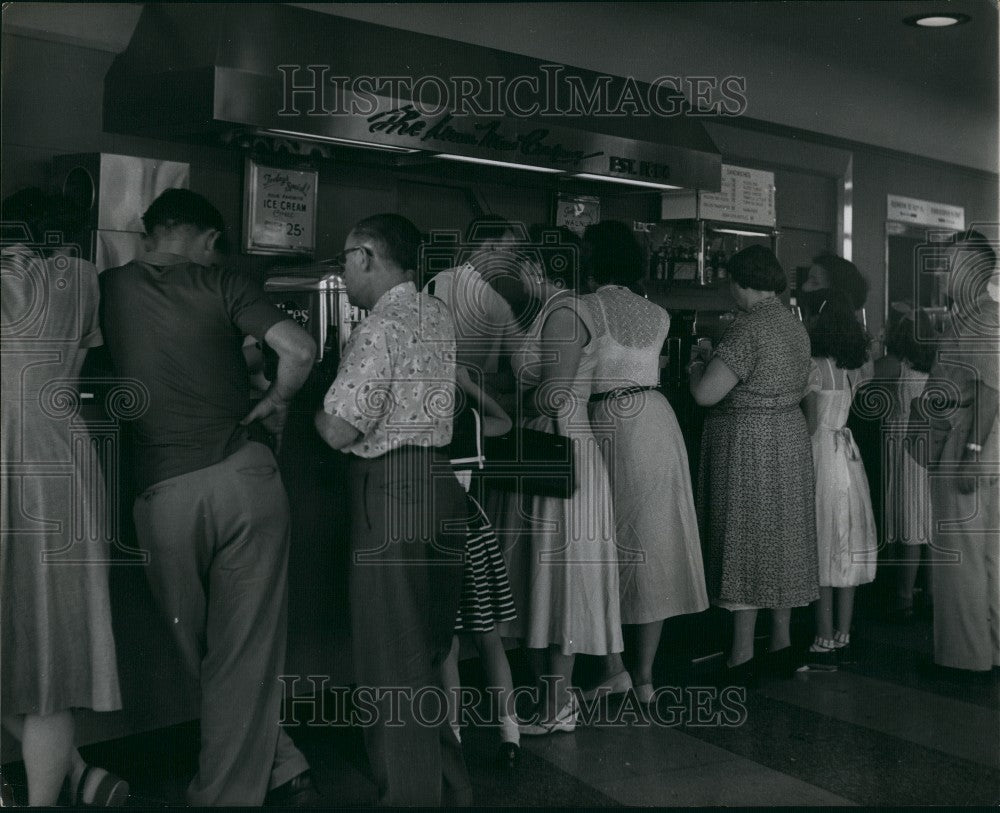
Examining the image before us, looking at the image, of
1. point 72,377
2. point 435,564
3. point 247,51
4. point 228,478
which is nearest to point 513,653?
point 435,564

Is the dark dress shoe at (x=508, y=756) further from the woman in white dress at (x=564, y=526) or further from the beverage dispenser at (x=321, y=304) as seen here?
the beverage dispenser at (x=321, y=304)

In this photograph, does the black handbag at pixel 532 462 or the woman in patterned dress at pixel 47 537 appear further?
the black handbag at pixel 532 462

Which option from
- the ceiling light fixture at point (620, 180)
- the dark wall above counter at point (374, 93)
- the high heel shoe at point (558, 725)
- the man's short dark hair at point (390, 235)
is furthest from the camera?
the ceiling light fixture at point (620, 180)

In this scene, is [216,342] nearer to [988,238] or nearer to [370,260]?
[370,260]

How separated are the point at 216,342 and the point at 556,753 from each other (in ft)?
5.67

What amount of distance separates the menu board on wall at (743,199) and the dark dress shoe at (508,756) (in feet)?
9.97

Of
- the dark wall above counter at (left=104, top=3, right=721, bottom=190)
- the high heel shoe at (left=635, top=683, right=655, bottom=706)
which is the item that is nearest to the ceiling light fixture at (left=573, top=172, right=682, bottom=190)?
the dark wall above counter at (left=104, top=3, right=721, bottom=190)

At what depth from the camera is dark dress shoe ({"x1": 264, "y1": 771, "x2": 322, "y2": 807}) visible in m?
2.98

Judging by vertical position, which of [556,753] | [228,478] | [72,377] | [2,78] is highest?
[2,78]

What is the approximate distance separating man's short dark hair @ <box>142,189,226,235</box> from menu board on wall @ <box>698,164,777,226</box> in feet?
10.2

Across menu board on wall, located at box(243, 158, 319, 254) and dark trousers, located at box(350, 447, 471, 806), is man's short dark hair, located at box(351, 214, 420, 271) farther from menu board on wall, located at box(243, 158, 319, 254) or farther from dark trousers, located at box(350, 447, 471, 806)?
menu board on wall, located at box(243, 158, 319, 254)

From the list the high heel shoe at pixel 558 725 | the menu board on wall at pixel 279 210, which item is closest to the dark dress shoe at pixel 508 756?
the high heel shoe at pixel 558 725

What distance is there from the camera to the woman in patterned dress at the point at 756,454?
3969mm

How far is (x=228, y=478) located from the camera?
2830mm
